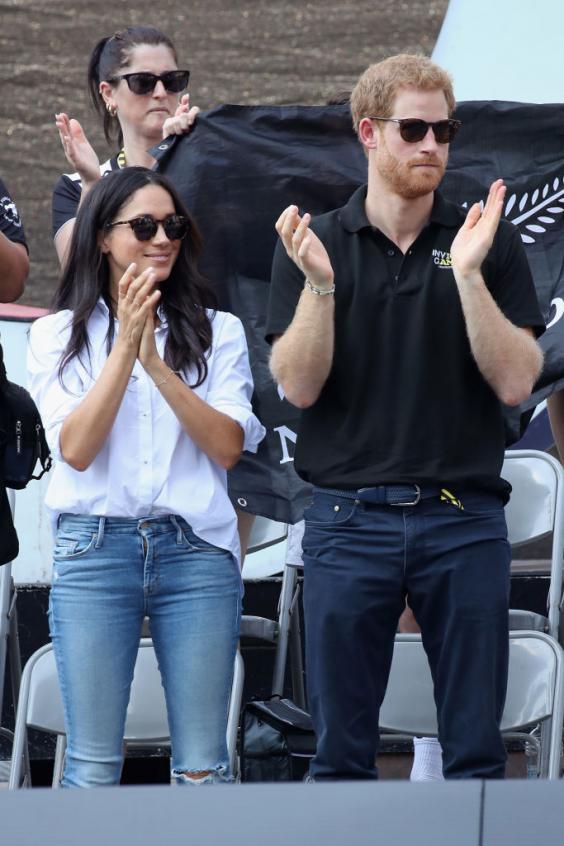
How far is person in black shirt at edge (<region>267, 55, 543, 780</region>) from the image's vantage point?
3.11 metres

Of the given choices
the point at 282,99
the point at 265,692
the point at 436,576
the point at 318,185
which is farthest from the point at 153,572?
the point at 282,99

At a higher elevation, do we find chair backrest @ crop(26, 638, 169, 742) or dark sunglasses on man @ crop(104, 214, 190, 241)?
dark sunglasses on man @ crop(104, 214, 190, 241)

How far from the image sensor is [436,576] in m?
3.12

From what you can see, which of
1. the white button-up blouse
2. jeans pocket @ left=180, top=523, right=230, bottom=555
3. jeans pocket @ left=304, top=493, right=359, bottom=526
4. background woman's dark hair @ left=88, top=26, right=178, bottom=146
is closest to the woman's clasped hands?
the white button-up blouse

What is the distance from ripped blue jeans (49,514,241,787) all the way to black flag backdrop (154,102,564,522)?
3.10 feet

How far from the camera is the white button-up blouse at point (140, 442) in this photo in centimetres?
324

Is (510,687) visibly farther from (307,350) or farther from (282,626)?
(307,350)

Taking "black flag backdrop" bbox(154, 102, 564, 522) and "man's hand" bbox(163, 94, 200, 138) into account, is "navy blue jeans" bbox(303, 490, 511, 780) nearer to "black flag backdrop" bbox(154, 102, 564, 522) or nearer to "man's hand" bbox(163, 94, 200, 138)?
"black flag backdrop" bbox(154, 102, 564, 522)

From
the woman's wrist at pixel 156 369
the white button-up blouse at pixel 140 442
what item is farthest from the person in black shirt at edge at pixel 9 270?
the woman's wrist at pixel 156 369

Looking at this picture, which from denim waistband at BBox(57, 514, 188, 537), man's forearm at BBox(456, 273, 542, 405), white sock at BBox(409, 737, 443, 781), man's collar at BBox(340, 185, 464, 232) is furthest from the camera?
white sock at BBox(409, 737, 443, 781)

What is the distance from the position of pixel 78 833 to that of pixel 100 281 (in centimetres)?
206

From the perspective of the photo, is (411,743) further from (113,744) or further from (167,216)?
(167,216)

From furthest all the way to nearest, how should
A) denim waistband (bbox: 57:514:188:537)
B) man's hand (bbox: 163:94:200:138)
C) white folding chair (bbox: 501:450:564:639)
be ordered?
white folding chair (bbox: 501:450:564:639) → man's hand (bbox: 163:94:200:138) → denim waistband (bbox: 57:514:188:537)

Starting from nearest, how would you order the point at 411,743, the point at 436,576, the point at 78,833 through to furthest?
the point at 78,833 < the point at 436,576 < the point at 411,743
